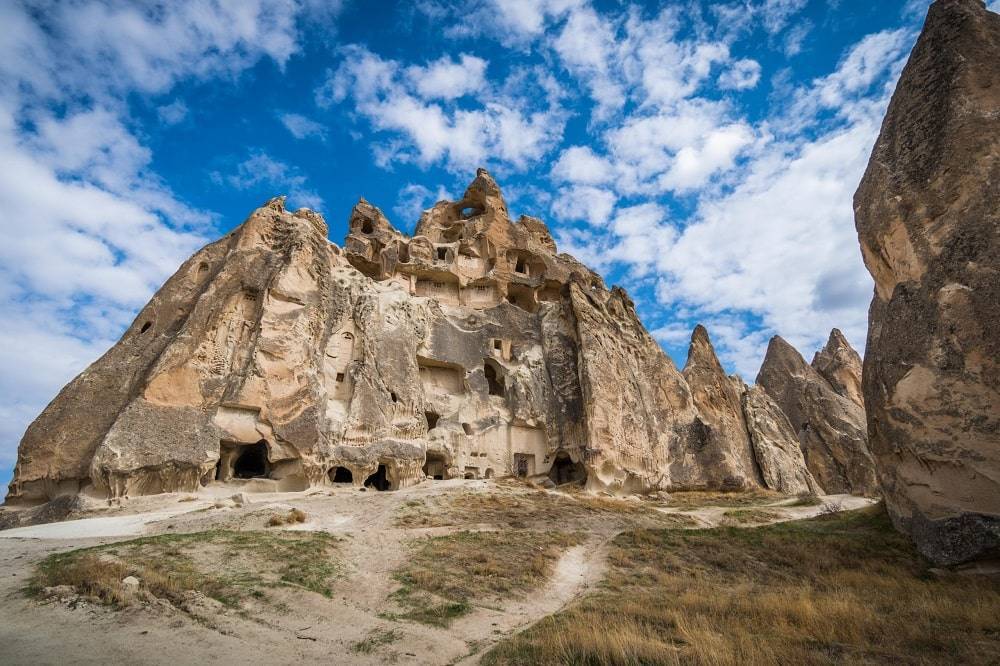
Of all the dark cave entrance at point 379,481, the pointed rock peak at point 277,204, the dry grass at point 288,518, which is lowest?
the dry grass at point 288,518

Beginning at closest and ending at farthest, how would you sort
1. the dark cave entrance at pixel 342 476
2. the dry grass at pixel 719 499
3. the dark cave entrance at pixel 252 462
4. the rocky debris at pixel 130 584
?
the rocky debris at pixel 130 584 < the dark cave entrance at pixel 252 462 < the dark cave entrance at pixel 342 476 < the dry grass at pixel 719 499

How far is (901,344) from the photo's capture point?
376 inches

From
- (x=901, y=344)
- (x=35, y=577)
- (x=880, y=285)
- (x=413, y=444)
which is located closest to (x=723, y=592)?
(x=901, y=344)

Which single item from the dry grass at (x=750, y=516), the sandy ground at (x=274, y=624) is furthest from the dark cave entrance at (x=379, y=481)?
the dry grass at (x=750, y=516)

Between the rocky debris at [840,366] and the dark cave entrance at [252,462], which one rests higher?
the rocky debris at [840,366]

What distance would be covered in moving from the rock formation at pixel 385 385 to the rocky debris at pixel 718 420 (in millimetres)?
116

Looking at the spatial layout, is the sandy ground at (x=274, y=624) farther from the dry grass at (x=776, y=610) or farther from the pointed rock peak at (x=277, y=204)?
the pointed rock peak at (x=277, y=204)

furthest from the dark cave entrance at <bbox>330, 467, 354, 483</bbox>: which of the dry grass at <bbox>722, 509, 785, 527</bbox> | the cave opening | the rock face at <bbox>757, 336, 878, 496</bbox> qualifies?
the rock face at <bbox>757, 336, 878, 496</bbox>

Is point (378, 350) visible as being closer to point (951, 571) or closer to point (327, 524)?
point (327, 524)

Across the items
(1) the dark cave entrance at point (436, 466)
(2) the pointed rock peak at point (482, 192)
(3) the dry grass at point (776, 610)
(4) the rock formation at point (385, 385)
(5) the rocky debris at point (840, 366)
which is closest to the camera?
(3) the dry grass at point (776, 610)

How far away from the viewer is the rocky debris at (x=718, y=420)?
25.2m

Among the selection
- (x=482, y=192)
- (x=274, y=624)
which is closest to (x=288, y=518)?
(x=274, y=624)

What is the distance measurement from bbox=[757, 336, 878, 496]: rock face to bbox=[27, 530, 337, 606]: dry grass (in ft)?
102

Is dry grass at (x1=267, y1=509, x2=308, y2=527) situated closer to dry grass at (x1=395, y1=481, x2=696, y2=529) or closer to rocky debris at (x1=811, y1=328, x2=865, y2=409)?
dry grass at (x1=395, y1=481, x2=696, y2=529)
